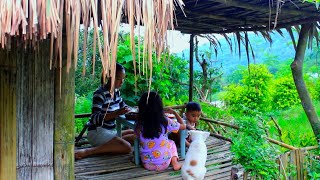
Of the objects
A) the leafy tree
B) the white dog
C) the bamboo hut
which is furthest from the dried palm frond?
the leafy tree

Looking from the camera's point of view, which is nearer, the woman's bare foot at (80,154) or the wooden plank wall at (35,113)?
the wooden plank wall at (35,113)

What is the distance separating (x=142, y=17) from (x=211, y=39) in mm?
4414

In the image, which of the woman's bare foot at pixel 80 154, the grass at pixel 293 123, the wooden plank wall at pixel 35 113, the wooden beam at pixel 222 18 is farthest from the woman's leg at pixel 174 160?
the grass at pixel 293 123

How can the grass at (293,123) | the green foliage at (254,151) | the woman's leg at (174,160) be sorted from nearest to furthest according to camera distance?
the green foliage at (254,151) → the woman's leg at (174,160) → the grass at (293,123)

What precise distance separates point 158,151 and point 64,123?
1.65 metres

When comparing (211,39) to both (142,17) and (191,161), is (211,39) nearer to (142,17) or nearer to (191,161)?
(191,161)

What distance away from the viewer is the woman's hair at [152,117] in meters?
3.91

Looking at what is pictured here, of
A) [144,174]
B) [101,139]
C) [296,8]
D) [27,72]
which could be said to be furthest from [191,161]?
[296,8]

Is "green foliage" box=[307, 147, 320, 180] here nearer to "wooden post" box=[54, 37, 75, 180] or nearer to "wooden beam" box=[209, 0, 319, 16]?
"wooden beam" box=[209, 0, 319, 16]

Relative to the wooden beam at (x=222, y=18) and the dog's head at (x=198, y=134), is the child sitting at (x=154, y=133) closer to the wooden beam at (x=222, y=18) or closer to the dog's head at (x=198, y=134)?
the dog's head at (x=198, y=134)

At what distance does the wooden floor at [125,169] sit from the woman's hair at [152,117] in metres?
0.41

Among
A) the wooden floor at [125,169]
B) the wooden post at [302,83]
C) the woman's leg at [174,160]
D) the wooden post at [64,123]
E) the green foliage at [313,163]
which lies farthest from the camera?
the wooden post at [302,83]

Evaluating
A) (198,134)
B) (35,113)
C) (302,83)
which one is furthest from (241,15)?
(35,113)

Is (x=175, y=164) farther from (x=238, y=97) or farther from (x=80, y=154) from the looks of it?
(x=238, y=97)
